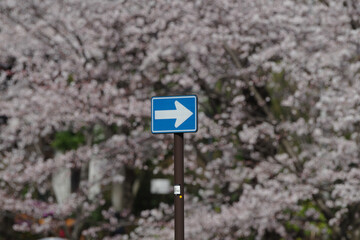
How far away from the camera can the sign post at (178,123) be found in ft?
17.7

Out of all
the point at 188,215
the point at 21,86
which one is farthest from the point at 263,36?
the point at 21,86

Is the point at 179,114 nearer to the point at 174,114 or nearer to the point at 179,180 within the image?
the point at 174,114

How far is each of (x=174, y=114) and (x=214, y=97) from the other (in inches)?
234

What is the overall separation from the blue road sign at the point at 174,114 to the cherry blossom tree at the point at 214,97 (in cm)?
387

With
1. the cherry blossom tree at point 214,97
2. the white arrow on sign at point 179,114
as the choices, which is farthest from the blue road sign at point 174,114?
the cherry blossom tree at point 214,97

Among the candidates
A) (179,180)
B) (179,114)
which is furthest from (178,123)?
(179,180)

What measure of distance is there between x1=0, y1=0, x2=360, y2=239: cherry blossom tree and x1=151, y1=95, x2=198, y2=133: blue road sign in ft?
12.7

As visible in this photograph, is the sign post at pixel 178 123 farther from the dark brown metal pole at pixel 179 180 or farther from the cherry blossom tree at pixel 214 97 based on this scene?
the cherry blossom tree at pixel 214 97

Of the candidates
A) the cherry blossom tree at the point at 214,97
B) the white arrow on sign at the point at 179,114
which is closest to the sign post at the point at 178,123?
the white arrow on sign at the point at 179,114

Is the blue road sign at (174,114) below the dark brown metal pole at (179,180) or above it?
above

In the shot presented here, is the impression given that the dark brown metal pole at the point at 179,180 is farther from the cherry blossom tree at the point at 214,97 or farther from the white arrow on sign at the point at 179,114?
the cherry blossom tree at the point at 214,97

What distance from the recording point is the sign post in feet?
17.7

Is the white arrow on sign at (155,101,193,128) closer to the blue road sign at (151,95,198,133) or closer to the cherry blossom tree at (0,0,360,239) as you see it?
the blue road sign at (151,95,198,133)

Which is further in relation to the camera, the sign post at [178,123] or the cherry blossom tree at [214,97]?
the cherry blossom tree at [214,97]
